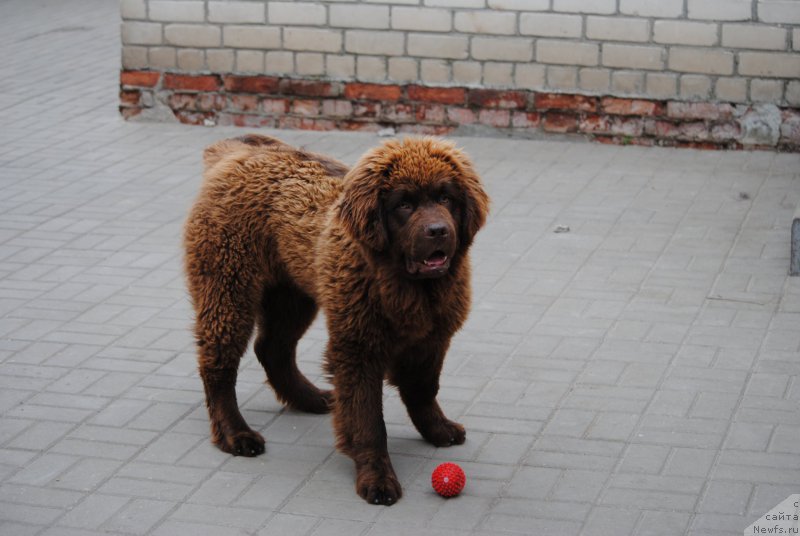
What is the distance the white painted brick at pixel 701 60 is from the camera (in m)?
10.5

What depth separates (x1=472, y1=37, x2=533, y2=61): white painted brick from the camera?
431 inches

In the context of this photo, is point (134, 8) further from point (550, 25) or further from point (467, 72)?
point (550, 25)

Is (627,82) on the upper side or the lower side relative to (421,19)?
lower

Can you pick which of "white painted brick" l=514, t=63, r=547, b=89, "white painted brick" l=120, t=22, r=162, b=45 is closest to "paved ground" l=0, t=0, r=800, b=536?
"white painted brick" l=514, t=63, r=547, b=89

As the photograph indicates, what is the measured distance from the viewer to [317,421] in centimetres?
596

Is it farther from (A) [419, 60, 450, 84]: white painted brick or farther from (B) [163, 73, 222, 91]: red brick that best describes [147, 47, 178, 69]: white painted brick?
(A) [419, 60, 450, 84]: white painted brick

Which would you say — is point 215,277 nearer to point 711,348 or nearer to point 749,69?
point 711,348

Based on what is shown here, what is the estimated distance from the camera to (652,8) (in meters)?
10.5

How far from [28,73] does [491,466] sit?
399 inches

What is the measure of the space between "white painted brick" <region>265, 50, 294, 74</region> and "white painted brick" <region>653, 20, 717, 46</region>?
3.43 metres

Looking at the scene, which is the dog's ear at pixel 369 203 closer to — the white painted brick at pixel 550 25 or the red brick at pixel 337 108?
the white painted brick at pixel 550 25

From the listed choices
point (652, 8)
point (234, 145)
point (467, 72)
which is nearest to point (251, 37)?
point (467, 72)

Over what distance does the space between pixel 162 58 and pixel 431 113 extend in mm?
2715

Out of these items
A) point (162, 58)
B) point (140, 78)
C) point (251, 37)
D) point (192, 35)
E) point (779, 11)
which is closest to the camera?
point (779, 11)
